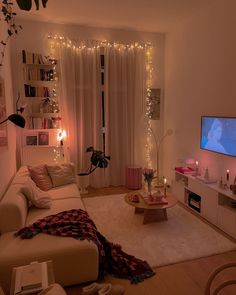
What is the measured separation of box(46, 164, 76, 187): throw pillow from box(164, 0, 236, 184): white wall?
6.86 feet

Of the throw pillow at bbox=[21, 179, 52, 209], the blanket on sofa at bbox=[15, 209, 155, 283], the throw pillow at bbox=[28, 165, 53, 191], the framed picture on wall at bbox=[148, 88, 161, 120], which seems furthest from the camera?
the framed picture on wall at bbox=[148, 88, 161, 120]

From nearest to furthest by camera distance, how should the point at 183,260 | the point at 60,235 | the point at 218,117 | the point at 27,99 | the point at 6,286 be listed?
the point at 6,286, the point at 60,235, the point at 183,260, the point at 218,117, the point at 27,99

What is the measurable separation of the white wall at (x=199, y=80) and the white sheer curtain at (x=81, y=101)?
145 centimetres

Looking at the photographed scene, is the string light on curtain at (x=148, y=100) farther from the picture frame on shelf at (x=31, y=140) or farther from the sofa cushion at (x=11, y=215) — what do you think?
the sofa cushion at (x=11, y=215)

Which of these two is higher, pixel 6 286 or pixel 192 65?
pixel 192 65

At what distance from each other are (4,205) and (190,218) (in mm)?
2477

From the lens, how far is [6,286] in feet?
6.62

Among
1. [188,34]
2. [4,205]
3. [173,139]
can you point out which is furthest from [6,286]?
[188,34]

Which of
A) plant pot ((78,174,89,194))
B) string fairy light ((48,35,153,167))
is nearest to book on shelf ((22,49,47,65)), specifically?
string fairy light ((48,35,153,167))

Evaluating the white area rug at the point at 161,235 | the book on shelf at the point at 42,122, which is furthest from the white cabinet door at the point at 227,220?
the book on shelf at the point at 42,122

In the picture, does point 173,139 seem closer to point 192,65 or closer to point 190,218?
point 192,65

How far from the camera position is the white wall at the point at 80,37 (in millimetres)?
4438

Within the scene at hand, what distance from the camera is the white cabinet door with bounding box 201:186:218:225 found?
3.33 m

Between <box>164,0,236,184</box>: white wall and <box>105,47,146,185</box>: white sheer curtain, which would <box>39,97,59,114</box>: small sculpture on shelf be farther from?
<box>164,0,236,184</box>: white wall
